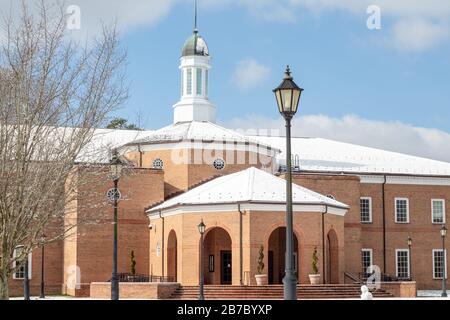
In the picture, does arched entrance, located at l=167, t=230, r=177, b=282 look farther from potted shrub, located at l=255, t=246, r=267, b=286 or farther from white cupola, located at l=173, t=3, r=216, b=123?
white cupola, located at l=173, t=3, r=216, b=123

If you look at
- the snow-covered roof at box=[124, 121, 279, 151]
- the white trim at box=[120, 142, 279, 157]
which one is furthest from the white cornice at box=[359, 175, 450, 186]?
the snow-covered roof at box=[124, 121, 279, 151]

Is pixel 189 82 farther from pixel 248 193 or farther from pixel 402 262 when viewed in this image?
pixel 402 262

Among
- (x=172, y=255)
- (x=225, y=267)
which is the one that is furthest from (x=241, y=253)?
(x=172, y=255)

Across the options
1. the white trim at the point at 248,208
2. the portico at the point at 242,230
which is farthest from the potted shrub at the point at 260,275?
the white trim at the point at 248,208

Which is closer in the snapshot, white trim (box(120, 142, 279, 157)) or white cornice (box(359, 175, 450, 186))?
white trim (box(120, 142, 279, 157))

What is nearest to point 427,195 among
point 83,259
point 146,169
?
point 146,169

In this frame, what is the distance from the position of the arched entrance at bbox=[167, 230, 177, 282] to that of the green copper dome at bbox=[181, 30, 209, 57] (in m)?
13.8

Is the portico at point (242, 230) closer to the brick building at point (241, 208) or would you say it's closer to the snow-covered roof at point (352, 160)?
the brick building at point (241, 208)

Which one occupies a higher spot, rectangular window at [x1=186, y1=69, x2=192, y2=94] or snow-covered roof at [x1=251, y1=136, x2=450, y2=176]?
rectangular window at [x1=186, y1=69, x2=192, y2=94]

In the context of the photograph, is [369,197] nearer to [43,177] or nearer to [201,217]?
[201,217]

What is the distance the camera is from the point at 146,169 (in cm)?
4681

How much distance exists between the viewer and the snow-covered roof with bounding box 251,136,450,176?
54.2 m

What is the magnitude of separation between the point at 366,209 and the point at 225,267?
45.1ft
